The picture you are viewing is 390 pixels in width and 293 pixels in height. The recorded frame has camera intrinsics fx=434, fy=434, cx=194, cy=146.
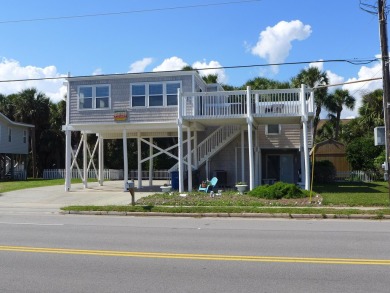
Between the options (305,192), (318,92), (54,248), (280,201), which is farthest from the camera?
(318,92)

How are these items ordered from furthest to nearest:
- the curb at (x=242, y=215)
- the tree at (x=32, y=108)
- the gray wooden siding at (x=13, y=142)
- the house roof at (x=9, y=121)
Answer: the tree at (x=32, y=108) < the gray wooden siding at (x=13, y=142) < the house roof at (x=9, y=121) < the curb at (x=242, y=215)

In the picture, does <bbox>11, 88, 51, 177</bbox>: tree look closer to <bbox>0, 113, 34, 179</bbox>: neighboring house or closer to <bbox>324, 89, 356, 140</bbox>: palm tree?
<bbox>0, 113, 34, 179</bbox>: neighboring house

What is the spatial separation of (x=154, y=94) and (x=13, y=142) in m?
24.2

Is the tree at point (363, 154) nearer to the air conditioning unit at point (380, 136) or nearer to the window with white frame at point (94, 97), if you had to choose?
the air conditioning unit at point (380, 136)

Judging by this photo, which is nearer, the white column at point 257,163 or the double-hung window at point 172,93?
the double-hung window at point 172,93

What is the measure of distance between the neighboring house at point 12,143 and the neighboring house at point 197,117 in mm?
17718

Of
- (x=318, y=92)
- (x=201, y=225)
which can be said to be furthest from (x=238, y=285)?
(x=318, y=92)

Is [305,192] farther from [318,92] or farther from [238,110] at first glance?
[318,92]

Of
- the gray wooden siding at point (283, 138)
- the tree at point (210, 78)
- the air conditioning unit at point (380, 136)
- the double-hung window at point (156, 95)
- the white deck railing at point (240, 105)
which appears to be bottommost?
the air conditioning unit at point (380, 136)

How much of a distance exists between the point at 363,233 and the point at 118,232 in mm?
6113

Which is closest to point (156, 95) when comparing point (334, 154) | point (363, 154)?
point (363, 154)

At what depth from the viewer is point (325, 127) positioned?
49.0m

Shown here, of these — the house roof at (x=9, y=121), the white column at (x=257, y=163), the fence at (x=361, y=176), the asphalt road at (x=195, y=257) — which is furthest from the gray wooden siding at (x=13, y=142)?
the asphalt road at (x=195, y=257)

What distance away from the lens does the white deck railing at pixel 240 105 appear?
20.7m
